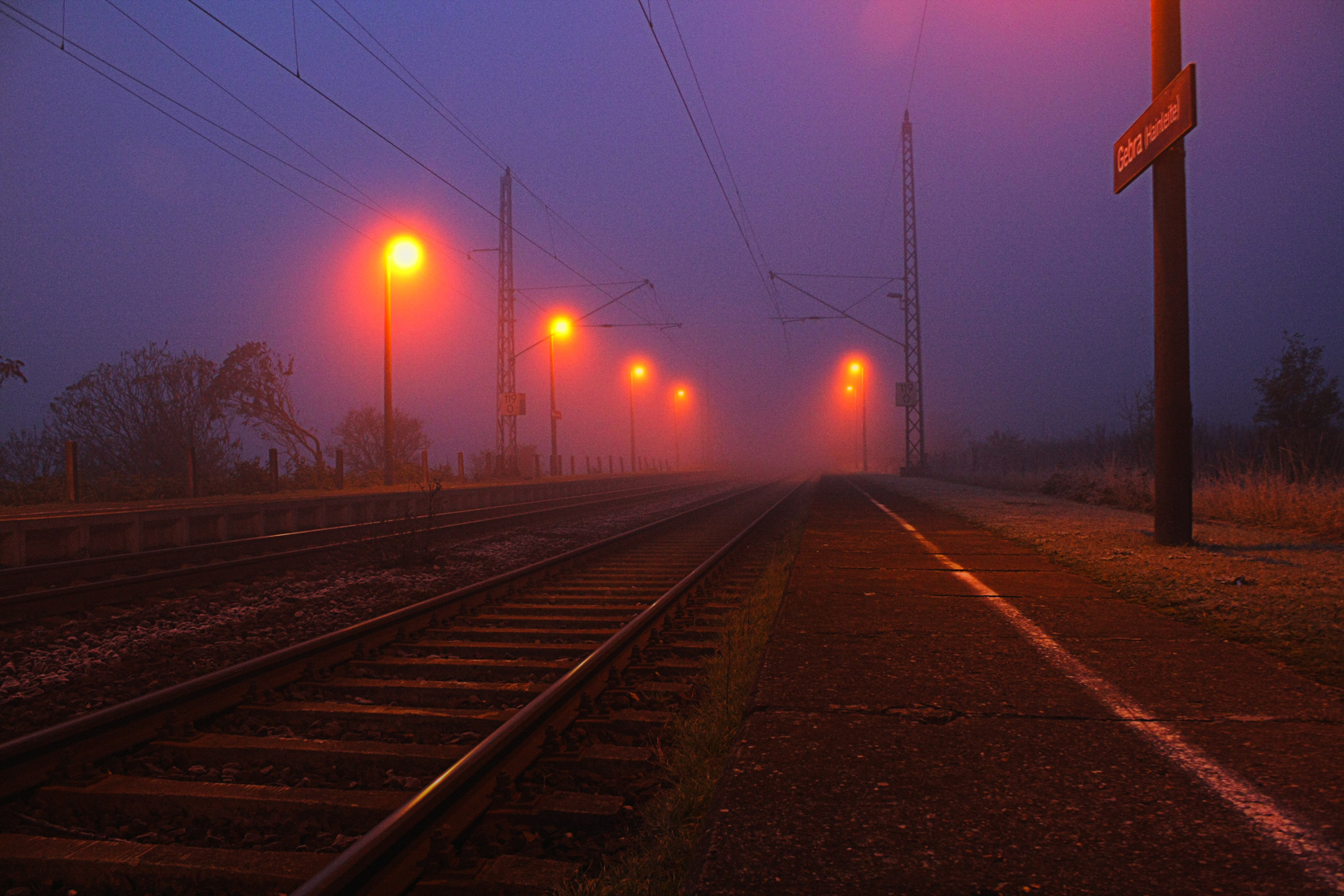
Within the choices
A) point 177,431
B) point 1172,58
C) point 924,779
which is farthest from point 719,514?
point 177,431

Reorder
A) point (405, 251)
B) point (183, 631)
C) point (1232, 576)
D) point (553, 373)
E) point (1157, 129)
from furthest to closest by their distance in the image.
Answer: point (553, 373) < point (405, 251) < point (1157, 129) < point (1232, 576) < point (183, 631)

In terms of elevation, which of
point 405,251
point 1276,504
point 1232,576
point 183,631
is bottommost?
point 183,631

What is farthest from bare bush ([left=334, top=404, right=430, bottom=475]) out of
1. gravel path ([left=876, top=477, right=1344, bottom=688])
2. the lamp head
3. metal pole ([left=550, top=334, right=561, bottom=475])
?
gravel path ([left=876, top=477, right=1344, bottom=688])

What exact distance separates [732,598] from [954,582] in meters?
2.34

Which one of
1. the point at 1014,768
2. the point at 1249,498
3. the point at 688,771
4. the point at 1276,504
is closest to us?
the point at 1014,768

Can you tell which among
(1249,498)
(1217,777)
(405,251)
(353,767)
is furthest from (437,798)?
(405,251)

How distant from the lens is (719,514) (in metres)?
19.9

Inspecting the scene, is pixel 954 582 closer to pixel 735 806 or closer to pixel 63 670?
pixel 735 806

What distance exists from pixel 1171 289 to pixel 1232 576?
3.69m

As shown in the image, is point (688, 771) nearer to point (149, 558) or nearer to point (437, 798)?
point (437, 798)

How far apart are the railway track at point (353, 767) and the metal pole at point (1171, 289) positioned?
22.3 feet

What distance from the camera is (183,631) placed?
21.9 feet

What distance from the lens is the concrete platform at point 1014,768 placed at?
240 centimetres

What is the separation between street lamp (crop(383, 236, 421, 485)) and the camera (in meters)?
22.6
